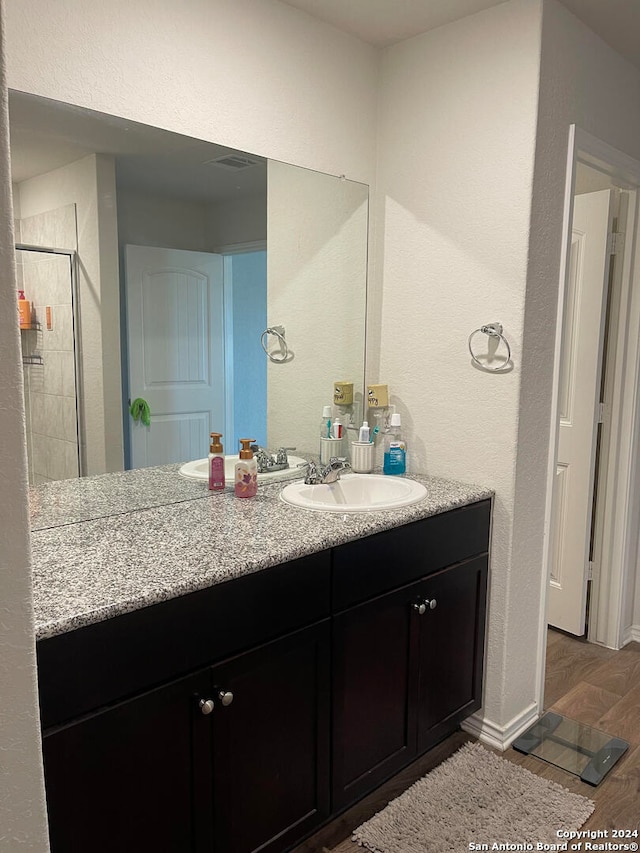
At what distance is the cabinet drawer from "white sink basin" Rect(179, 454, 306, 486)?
550 mm

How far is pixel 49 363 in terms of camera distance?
1660 mm

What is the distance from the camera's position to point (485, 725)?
2.30m

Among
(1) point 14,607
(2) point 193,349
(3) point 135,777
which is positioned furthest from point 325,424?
(1) point 14,607

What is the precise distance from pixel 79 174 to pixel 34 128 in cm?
14

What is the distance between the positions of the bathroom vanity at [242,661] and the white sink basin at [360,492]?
64mm

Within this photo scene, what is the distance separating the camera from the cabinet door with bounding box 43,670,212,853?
121cm

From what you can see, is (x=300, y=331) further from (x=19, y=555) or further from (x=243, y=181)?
(x=19, y=555)

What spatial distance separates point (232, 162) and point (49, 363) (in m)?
0.82

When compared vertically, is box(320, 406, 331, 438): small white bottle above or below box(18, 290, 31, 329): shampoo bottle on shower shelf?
below

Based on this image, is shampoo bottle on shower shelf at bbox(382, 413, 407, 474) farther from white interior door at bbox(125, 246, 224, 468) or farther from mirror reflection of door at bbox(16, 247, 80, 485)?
mirror reflection of door at bbox(16, 247, 80, 485)

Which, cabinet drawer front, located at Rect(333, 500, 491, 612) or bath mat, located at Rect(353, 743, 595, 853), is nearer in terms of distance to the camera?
cabinet drawer front, located at Rect(333, 500, 491, 612)

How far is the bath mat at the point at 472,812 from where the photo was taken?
72.1 inches

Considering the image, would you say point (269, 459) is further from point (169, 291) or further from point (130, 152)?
point (130, 152)

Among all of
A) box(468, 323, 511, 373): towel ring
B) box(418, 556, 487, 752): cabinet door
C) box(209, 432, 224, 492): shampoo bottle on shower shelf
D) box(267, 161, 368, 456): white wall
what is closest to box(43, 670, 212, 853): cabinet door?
box(209, 432, 224, 492): shampoo bottle on shower shelf
